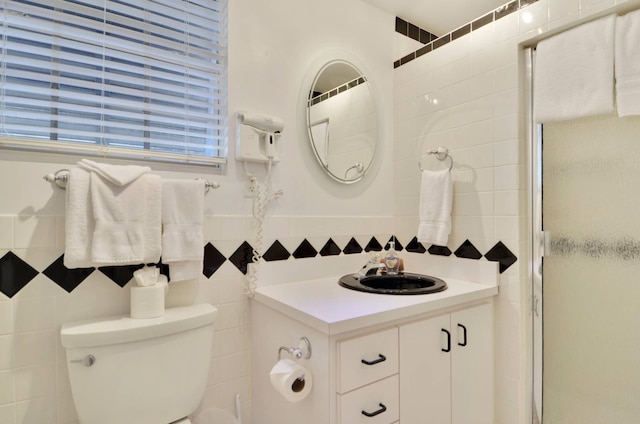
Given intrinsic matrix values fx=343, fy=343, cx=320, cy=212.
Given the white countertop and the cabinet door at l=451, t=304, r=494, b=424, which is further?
the cabinet door at l=451, t=304, r=494, b=424

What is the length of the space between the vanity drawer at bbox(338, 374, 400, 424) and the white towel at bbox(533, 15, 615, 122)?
121 cm

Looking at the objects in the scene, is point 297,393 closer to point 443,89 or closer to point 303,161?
point 303,161

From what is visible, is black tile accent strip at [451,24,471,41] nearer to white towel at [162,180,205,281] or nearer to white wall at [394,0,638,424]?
white wall at [394,0,638,424]

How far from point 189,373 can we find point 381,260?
1.07m

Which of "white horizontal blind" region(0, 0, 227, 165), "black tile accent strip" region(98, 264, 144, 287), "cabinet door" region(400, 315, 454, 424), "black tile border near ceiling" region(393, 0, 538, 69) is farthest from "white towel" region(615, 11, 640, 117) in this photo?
"black tile accent strip" region(98, 264, 144, 287)

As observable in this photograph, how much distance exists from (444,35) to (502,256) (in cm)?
126

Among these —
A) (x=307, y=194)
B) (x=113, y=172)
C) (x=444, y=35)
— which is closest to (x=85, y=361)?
(x=113, y=172)

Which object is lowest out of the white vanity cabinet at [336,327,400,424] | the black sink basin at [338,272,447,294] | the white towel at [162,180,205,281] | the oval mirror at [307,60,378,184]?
the white vanity cabinet at [336,327,400,424]

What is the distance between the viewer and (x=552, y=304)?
1450 mm

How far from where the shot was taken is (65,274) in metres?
1.17

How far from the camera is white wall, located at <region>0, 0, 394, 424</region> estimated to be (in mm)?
1101

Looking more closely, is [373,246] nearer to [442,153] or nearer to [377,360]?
[442,153]

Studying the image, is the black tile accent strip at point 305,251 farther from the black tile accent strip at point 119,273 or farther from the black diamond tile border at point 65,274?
the black diamond tile border at point 65,274

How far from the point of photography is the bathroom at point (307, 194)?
1.12 m
